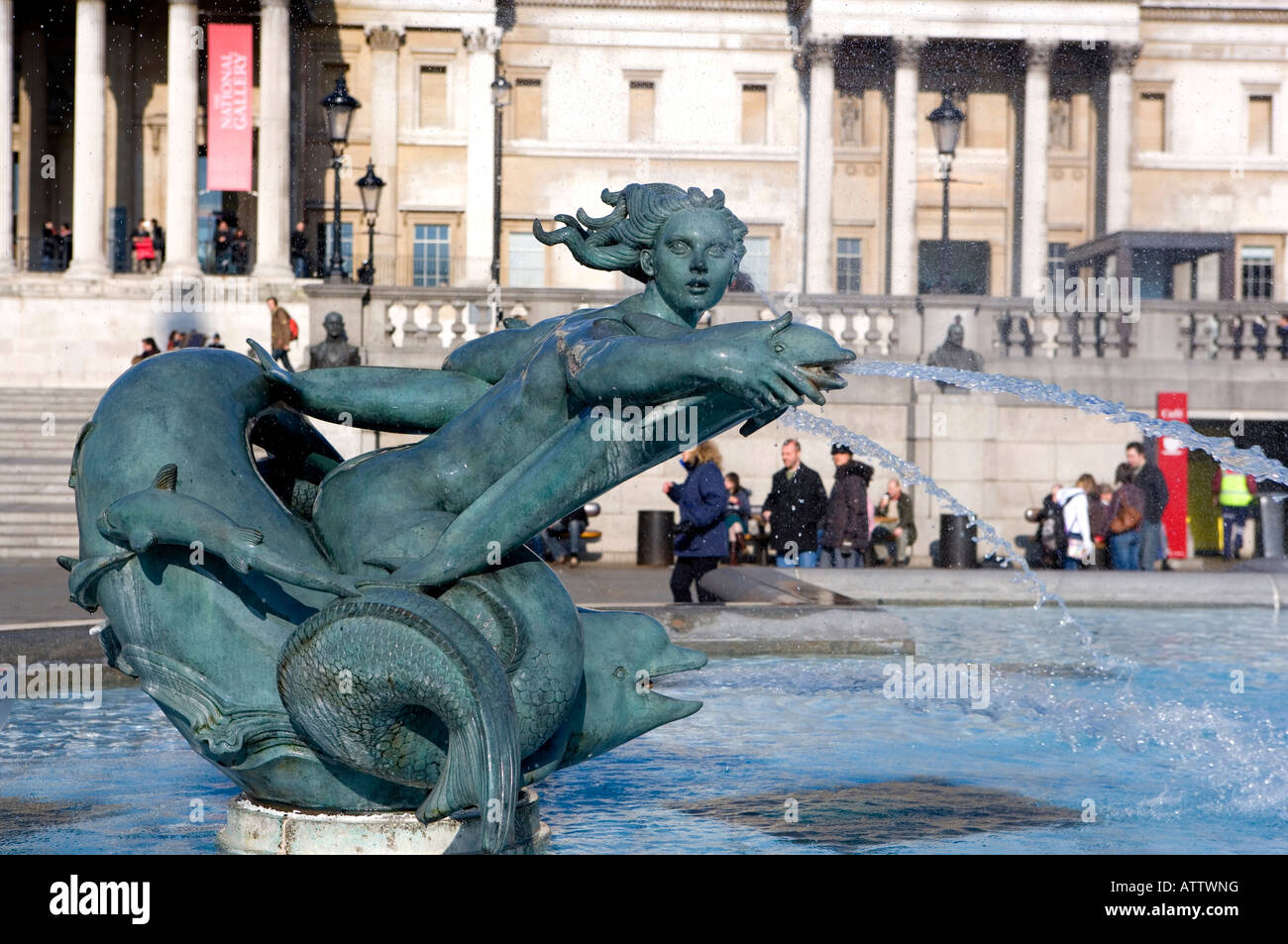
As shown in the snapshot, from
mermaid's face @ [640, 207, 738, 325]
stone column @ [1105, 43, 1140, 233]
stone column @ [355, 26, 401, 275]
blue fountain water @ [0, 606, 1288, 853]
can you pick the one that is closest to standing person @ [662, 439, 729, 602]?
blue fountain water @ [0, 606, 1288, 853]

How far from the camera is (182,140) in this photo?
4250 centimetres

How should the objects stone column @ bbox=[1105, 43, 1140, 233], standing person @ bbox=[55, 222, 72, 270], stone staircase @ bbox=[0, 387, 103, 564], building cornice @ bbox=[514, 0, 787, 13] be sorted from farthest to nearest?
stone column @ bbox=[1105, 43, 1140, 233] < building cornice @ bbox=[514, 0, 787, 13] < standing person @ bbox=[55, 222, 72, 270] < stone staircase @ bbox=[0, 387, 103, 564]

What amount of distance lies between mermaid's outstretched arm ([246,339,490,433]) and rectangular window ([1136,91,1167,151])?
171 ft

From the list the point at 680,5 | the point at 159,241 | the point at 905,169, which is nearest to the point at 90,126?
the point at 159,241

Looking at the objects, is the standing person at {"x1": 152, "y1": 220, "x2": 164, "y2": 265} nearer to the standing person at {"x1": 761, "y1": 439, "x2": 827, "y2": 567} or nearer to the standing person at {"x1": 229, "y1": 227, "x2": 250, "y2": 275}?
the standing person at {"x1": 229, "y1": 227, "x2": 250, "y2": 275}

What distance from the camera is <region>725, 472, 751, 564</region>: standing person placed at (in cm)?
1762

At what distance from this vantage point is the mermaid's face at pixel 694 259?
12.3 feet

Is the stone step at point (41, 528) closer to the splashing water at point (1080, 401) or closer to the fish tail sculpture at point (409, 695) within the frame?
the splashing water at point (1080, 401)

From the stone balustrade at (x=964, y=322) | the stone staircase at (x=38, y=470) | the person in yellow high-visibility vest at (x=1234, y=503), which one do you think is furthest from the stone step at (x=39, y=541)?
the person in yellow high-visibility vest at (x=1234, y=503)

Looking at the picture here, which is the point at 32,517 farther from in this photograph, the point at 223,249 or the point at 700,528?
the point at 223,249

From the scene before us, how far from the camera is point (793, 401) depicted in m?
3.14

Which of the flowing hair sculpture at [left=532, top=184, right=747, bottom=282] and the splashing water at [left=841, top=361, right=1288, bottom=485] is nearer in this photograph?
the flowing hair sculpture at [left=532, top=184, right=747, bottom=282]
